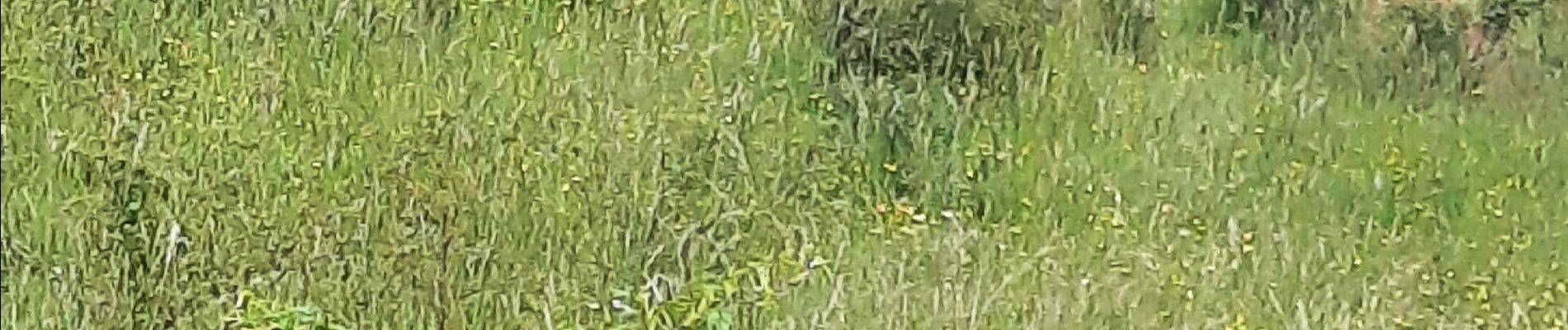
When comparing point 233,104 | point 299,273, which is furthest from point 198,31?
point 299,273

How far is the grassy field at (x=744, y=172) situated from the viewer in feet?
3.28

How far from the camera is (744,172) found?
41.5 inches

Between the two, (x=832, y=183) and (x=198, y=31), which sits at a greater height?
(x=198, y=31)

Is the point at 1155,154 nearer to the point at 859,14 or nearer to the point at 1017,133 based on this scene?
the point at 1017,133

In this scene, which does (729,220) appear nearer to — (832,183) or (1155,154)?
(832,183)

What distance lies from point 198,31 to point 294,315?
0.70ft

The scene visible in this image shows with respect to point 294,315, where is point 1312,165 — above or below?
above

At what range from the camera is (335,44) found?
104cm

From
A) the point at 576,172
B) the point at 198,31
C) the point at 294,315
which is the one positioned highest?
the point at 198,31

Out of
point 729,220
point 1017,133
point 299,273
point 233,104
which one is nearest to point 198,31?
point 233,104

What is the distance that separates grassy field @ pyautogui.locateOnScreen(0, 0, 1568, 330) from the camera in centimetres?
100

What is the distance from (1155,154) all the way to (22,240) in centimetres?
79

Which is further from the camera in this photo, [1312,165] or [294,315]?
[294,315]

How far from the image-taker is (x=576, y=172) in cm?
106
